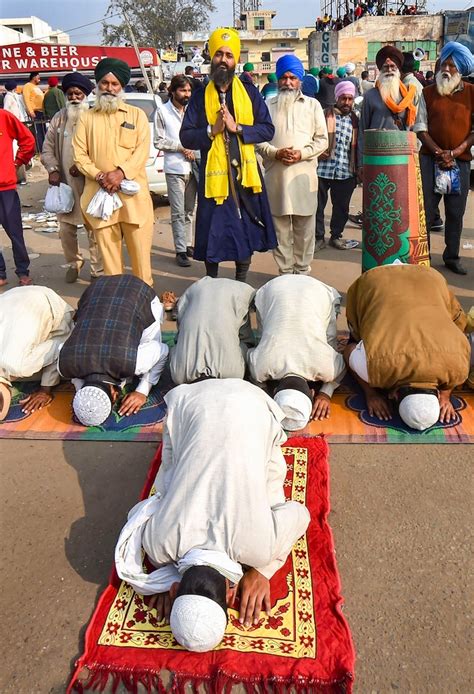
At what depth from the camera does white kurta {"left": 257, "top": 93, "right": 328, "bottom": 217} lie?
186 inches

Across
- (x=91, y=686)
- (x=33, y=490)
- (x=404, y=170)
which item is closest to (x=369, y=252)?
(x=404, y=170)

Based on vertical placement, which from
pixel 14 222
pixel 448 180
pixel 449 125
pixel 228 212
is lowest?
pixel 14 222

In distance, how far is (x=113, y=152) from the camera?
14.7 feet

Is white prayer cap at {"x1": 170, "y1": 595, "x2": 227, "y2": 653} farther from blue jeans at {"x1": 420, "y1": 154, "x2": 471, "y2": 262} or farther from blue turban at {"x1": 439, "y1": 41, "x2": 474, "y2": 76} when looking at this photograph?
blue turban at {"x1": 439, "y1": 41, "x2": 474, "y2": 76}

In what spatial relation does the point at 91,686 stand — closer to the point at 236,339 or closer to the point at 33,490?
the point at 33,490

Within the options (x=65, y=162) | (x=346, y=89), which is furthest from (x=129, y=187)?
(x=346, y=89)

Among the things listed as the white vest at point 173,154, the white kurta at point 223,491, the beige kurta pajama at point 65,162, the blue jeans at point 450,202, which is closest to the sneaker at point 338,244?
the blue jeans at point 450,202

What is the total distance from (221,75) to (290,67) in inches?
34.6

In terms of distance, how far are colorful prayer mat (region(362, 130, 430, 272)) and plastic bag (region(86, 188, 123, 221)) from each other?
6.24 feet

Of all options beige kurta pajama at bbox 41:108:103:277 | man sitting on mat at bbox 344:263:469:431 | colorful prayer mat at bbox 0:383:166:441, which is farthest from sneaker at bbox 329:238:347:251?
colorful prayer mat at bbox 0:383:166:441

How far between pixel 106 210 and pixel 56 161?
4.15 feet

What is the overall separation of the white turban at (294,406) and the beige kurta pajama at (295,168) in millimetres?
2245

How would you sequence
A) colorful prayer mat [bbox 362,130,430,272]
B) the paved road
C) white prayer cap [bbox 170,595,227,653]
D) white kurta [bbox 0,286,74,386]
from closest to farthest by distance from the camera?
white prayer cap [bbox 170,595,227,653] → the paved road → white kurta [bbox 0,286,74,386] → colorful prayer mat [bbox 362,130,430,272]

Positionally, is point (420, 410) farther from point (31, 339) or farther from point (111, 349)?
point (31, 339)
